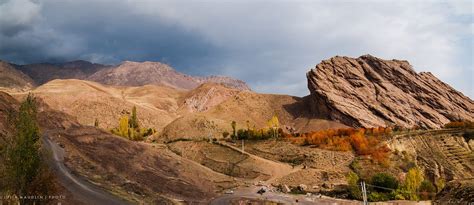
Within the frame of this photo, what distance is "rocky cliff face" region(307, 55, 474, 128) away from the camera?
120 metres

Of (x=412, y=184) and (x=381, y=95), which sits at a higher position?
(x=381, y=95)

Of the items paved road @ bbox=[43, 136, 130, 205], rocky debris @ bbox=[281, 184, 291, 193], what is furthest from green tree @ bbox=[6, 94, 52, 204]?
rocky debris @ bbox=[281, 184, 291, 193]

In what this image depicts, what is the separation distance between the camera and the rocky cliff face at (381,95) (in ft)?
393

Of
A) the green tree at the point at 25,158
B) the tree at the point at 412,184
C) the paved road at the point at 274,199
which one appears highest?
the green tree at the point at 25,158

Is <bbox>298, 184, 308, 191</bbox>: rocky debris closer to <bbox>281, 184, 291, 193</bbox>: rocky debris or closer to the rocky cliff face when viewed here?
<bbox>281, 184, 291, 193</bbox>: rocky debris

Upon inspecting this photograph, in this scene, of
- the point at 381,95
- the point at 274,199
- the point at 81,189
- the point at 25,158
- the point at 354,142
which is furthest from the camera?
the point at 381,95

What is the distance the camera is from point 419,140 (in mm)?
78688

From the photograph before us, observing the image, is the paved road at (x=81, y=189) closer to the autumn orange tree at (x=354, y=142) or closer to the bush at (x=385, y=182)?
the bush at (x=385, y=182)

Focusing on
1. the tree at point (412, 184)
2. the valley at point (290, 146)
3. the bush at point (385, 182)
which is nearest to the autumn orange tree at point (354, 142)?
the valley at point (290, 146)

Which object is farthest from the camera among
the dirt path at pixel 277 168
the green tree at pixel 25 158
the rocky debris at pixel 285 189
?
the dirt path at pixel 277 168

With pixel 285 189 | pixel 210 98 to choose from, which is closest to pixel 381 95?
pixel 285 189

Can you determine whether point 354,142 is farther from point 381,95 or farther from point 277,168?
point 381,95

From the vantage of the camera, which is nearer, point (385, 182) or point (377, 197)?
point (377, 197)

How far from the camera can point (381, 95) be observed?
417 feet
